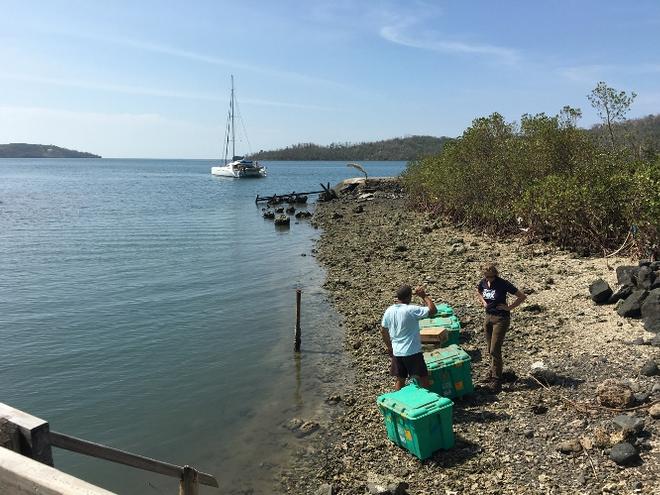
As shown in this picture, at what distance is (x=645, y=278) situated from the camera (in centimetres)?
1277

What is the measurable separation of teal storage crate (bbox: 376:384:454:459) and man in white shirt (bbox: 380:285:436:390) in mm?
580

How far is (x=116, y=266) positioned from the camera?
87.6ft

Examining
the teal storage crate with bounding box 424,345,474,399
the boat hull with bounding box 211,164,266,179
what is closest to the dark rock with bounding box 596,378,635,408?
the teal storage crate with bounding box 424,345,474,399

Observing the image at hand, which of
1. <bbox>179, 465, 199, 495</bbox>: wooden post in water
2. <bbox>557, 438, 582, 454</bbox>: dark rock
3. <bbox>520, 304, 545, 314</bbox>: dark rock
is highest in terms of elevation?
<bbox>179, 465, 199, 495</bbox>: wooden post in water

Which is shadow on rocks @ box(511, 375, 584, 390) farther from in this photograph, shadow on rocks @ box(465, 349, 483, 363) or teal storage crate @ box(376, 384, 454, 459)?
teal storage crate @ box(376, 384, 454, 459)

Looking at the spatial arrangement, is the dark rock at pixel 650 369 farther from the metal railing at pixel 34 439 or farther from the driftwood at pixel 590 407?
the metal railing at pixel 34 439

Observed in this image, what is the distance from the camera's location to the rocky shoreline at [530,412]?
7.30m

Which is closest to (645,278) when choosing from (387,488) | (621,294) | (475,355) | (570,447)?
(621,294)

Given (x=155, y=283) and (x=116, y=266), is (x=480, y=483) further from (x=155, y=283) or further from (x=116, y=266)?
(x=116, y=266)

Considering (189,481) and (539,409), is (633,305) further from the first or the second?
(189,481)

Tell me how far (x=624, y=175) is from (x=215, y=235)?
27.0 meters

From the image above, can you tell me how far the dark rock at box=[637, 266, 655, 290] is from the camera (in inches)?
497

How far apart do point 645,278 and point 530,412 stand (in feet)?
19.8

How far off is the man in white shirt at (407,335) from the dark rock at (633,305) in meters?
5.94
